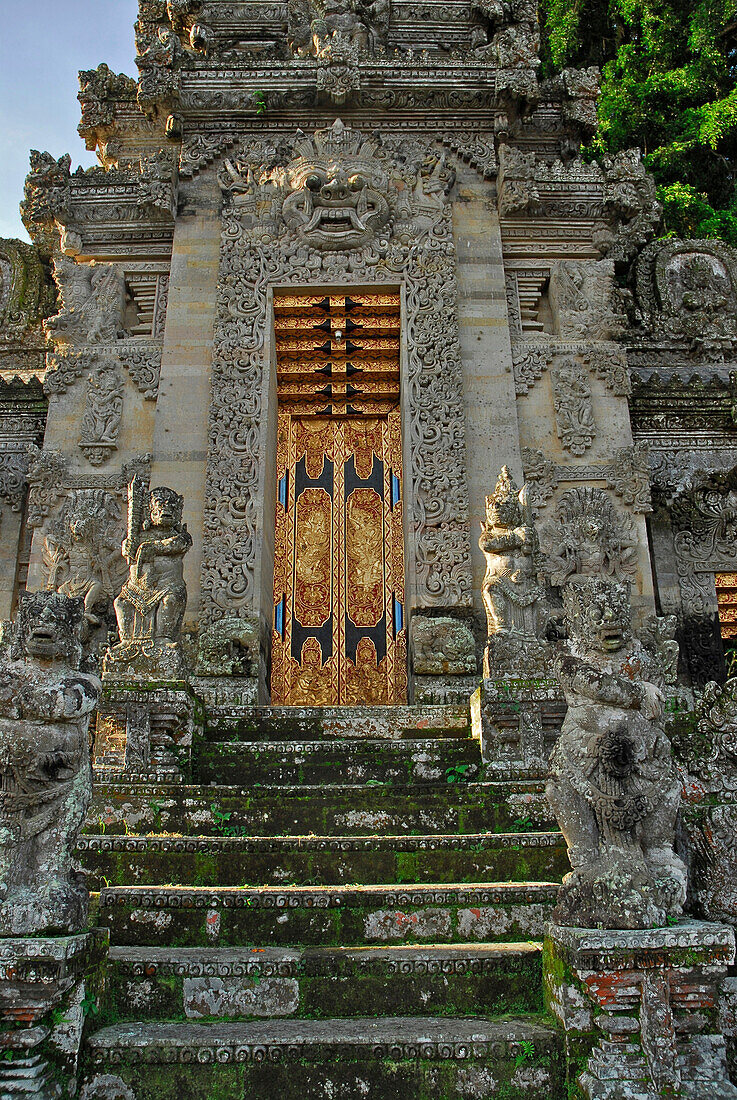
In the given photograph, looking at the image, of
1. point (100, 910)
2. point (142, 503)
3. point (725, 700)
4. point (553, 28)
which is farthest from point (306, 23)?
point (100, 910)

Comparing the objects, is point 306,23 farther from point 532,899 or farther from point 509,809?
point 532,899

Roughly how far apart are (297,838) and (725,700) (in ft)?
9.21

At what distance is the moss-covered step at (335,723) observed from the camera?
7742 millimetres

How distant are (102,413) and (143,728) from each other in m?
5.62

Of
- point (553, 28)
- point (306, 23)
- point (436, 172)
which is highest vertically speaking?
point (553, 28)

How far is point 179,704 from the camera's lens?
6859mm

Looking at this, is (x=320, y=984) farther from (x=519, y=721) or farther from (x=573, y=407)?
(x=573, y=407)

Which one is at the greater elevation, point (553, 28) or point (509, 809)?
point (553, 28)

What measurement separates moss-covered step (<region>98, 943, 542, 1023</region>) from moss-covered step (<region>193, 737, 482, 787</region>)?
105 inches

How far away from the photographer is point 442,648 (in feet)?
30.6

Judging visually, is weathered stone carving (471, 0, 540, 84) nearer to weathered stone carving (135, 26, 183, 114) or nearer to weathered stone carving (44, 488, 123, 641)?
weathered stone carving (135, 26, 183, 114)

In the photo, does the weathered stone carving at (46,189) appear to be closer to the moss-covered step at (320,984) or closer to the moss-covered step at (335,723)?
the moss-covered step at (335,723)

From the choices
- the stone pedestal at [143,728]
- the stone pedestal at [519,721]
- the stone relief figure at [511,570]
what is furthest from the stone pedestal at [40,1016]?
the stone relief figure at [511,570]

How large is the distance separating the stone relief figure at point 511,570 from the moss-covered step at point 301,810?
168cm
